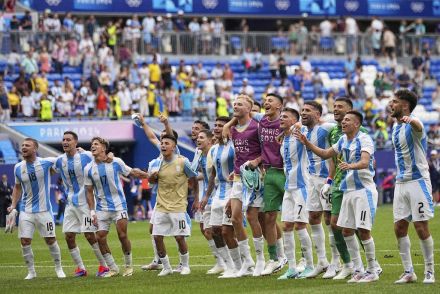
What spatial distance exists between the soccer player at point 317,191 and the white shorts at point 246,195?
2.57 feet

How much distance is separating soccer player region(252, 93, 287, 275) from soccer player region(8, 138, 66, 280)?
3414 mm

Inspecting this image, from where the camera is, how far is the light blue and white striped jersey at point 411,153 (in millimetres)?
16391

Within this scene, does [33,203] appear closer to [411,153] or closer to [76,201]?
[76,201]

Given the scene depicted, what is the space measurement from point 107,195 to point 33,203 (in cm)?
114

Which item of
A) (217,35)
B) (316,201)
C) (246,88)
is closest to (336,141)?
(316,201)

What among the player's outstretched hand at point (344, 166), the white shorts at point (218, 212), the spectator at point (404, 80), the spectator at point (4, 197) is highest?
the player's outstretched hand at point (344, 166)

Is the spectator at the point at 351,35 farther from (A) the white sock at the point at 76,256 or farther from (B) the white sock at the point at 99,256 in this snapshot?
(A) the white sock at the point at 76,256

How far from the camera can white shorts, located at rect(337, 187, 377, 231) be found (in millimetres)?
16625

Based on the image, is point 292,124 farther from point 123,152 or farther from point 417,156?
point 123,152

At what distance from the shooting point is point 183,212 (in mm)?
19328

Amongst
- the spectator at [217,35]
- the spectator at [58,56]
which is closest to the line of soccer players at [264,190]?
the spectator at [58,56]

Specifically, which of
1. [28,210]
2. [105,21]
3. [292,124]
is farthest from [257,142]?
[105,21]

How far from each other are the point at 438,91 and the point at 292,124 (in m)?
34.0

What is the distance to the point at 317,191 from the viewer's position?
58.8 feet
